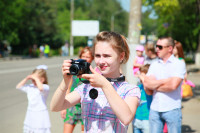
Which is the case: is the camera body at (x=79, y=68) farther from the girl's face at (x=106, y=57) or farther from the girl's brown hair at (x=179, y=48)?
the girl's brown hair at (x=179, y=48)

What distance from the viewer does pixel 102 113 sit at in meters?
2.36

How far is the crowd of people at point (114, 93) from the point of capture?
2205mm

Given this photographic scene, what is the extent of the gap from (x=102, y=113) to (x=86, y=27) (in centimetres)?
4742

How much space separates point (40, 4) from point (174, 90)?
54480mm

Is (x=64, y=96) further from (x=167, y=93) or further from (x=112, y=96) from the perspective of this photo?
(x=167, y=93)

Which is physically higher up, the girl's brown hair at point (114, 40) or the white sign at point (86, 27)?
the girl's brown hair at point (114, 40)

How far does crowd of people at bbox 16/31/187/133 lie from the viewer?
221cm

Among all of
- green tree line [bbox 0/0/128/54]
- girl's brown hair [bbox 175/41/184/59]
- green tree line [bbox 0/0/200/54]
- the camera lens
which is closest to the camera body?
the camera lens

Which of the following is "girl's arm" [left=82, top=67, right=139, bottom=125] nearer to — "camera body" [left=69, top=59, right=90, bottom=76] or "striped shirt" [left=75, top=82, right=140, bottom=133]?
"camera body" [left=69, top=59, right=90, bottom=76]

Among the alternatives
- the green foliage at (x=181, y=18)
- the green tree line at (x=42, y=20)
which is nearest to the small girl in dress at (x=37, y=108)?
the green foliage at (x=181, y=18)

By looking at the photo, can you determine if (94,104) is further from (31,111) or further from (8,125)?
(8,125)

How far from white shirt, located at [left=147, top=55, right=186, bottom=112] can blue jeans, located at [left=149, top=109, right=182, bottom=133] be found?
0.06 m

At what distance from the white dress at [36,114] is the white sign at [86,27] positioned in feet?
140

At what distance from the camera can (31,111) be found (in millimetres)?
4828
